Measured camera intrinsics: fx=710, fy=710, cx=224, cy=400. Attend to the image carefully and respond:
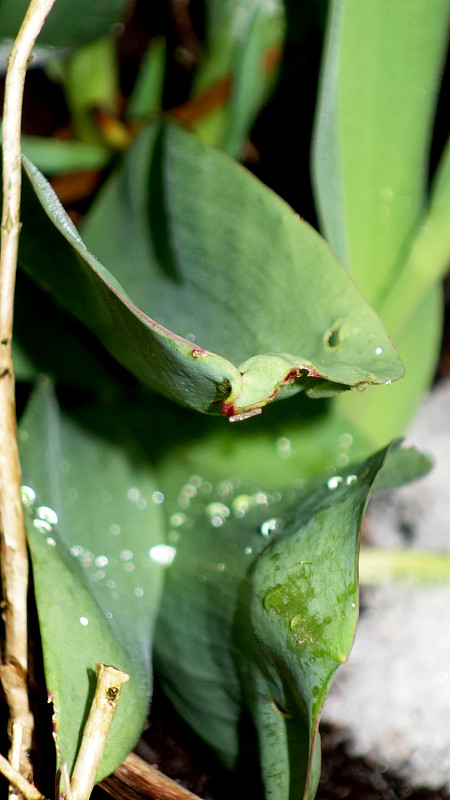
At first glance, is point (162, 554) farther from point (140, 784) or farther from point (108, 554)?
point (140, 784)

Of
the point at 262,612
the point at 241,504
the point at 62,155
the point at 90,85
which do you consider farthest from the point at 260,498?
the point at 90,85

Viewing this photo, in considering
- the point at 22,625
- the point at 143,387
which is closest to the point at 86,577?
the point at 22,625

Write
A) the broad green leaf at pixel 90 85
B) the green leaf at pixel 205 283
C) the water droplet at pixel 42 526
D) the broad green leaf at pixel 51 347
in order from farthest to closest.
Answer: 1. the broad green leaf at pixel 90 85
2. the broad green leaf at pixel 51 347
3. the water droplet at pixel 42 526
4. the green leaf at pixel 205 283

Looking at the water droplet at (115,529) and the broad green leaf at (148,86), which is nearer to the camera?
the water droplet at (115,529)

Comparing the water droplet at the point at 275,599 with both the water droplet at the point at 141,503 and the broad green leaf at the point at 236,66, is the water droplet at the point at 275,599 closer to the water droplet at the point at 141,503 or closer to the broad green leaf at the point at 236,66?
the water droplet at the point at 141,503

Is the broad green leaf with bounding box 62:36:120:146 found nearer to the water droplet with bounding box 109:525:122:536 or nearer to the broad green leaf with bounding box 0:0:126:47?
the broad green leaf with bounding box 0:0:126:47

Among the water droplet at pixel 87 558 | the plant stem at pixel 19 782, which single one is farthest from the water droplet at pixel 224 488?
the plant stem at pixel 19 782
